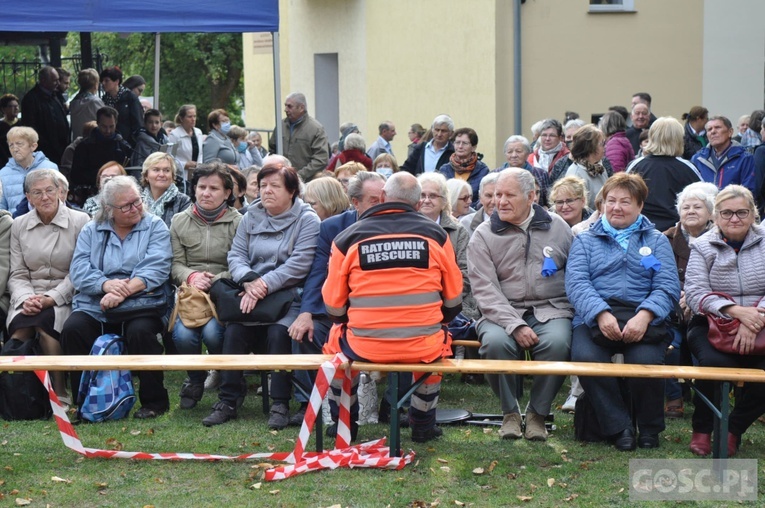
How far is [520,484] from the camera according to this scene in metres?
5.94

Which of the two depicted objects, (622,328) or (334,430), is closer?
(622,328)

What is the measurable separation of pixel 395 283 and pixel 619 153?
579cm

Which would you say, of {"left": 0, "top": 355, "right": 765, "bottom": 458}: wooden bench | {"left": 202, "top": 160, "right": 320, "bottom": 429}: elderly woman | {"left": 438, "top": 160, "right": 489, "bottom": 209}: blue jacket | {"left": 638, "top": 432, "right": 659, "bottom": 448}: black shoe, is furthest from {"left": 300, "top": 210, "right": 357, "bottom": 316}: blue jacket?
{"left": 438, "top": 160, "right": 489, "bottom": 209}: blue jacket

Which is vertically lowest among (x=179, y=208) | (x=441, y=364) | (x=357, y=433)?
(x=357, y=433)

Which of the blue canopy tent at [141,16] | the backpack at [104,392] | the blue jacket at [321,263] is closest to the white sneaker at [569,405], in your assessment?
the blue jacket at [321,263]

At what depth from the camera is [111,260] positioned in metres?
7.81

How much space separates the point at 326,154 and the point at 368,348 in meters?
6.62

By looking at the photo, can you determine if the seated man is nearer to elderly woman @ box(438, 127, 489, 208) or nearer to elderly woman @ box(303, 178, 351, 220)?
elderly woman @ box(303, 178, 351, 220)

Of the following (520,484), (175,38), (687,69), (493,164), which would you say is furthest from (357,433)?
(175,38)

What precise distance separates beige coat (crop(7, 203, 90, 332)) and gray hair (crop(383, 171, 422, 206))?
2.79 m

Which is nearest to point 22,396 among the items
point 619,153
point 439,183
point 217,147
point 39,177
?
point 39,177

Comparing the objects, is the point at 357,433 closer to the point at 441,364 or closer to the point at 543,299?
the point at 441,364

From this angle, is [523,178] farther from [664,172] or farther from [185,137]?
[185,137]

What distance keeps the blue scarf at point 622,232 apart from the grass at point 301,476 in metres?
1.23
